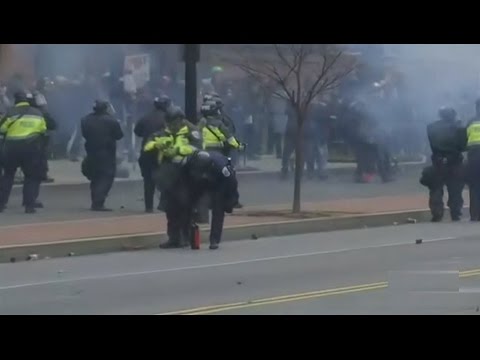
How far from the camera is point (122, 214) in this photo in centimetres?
1780

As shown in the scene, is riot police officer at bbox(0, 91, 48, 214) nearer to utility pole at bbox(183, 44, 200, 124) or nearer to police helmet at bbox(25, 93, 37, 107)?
police helmet at bbox(25, 93, 37, 107)

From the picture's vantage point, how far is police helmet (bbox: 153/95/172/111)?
1712 cm

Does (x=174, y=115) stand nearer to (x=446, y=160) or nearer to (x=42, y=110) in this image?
(x=42, y=110)

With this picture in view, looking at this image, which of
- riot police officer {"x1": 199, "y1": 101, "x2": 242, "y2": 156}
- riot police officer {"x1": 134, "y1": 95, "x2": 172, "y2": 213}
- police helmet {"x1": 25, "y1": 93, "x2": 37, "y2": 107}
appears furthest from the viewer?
riot police officer {"x1": 134, "y1": 95, "x2": 172, "y2": 213}

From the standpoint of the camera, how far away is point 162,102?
681 inches

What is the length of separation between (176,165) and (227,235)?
1204 mm

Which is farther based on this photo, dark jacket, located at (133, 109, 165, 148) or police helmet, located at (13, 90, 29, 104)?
dark jacket, located at (133, 109, 165, 148)

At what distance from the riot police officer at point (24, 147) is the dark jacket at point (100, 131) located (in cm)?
53

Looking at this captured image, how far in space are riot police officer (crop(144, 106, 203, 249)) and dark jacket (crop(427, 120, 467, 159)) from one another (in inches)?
159

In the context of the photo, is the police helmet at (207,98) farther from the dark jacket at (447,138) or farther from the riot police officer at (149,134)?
the dark jacket at (447,138)

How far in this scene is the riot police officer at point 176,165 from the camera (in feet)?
50.2

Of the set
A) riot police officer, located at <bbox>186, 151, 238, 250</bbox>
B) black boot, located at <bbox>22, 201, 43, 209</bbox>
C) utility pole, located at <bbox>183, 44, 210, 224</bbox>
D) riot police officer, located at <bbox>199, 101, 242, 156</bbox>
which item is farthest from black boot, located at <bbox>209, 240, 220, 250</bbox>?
black boot, located at <bbox>22, 201, 43, 209</bbox>

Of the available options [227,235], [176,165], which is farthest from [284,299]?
[227,235]

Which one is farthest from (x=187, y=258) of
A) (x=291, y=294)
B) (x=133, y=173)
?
(x=133, y=173)
